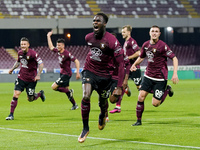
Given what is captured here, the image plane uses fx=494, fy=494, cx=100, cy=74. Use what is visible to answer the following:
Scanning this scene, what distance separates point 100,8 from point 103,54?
39.8 m

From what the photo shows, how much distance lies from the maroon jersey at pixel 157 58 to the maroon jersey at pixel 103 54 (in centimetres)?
244

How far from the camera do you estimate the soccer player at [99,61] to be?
321 inches

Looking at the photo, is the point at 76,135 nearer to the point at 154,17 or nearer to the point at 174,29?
the point at 154,17

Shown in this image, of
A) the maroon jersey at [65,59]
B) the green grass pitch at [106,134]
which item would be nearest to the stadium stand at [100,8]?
the maroon jersey at [65,59]

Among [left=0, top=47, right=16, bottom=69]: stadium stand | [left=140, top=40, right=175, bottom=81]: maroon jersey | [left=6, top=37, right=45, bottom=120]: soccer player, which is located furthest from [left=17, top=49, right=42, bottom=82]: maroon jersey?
[left=0, top=47, right=16, bottom=69]: stadium stand

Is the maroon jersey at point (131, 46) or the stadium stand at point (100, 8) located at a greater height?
the maroon jersey at point (131, 46)

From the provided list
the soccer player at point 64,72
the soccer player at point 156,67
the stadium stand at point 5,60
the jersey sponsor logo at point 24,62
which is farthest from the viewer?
the stadium stand at point 5,60

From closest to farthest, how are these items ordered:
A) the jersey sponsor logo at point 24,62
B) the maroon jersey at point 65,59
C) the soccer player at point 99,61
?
the soccer player at point 99,61 → the jersey sponsor logo at point 24,62 → the maroon jersey at point 65,59

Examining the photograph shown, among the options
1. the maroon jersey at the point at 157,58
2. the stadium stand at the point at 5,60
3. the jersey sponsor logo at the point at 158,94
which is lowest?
the stadium stand at the point at 5,60

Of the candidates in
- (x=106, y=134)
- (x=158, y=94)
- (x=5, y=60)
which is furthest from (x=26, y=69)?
(x=5, y=60)

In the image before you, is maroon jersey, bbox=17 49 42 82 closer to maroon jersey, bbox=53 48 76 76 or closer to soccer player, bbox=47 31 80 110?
soccer player, bbox=47 31 80 110

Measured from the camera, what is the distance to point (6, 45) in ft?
154

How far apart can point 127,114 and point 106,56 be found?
547 cm

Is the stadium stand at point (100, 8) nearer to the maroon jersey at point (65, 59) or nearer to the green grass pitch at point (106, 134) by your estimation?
the maroon jersey at point (65, 59)
